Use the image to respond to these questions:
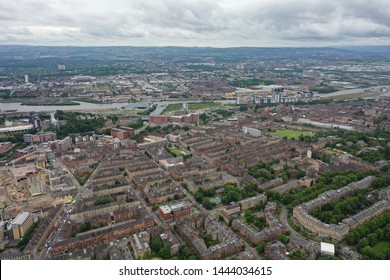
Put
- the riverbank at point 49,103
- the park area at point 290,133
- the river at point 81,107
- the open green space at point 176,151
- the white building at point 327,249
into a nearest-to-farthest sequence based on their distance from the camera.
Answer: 1. the white building at point 327,249
2. the open green space at point 176,151
3. the park area at point 290,133
4. the river at point 81,107
5. the riverbank at point 49,103

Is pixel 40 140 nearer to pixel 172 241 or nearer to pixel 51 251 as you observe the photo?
pixel 51 251

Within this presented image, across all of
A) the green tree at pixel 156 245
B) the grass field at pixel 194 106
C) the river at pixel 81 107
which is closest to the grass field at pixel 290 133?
the grass field at pixel 194 106

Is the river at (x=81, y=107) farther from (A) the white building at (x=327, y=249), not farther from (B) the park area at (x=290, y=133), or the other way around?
(A) the white building at (x=327, y=249)

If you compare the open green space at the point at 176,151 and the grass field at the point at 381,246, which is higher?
the grass field at the point at 381,246

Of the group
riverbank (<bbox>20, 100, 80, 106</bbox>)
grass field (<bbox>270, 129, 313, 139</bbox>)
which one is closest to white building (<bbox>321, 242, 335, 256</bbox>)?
grass field (<bbox>270, 129, 313, 139</bbox>)

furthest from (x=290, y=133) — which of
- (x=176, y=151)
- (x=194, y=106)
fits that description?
(x=194, y=106)

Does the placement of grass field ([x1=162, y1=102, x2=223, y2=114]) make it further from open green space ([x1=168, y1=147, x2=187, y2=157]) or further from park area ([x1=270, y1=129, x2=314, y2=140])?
open green space ([x1=168, y1=147, x2=187, y2=157])

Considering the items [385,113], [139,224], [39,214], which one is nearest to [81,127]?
[39,214]

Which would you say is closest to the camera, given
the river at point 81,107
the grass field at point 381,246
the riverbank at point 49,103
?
the grass field at point 381,246
